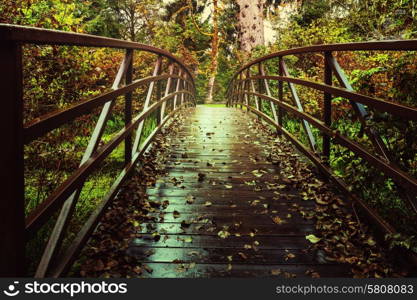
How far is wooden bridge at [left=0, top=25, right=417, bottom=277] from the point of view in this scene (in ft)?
6.43

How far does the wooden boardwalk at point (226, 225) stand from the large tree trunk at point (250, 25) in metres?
12.5

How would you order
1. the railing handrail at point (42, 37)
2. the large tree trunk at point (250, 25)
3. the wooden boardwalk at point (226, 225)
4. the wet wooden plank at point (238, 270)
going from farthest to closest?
the large tree trunk at point (250, 25) → the wooden boardwalk at point (226, 225) → the wet wooden plank at point (238, 270) → the railing handrail at point (42, 37)

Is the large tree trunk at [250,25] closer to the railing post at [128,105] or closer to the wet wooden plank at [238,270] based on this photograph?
the railing post at [128,105]

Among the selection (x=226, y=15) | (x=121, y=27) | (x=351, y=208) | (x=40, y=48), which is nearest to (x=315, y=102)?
(x=351, y=208)

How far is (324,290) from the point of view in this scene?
2.57 metres

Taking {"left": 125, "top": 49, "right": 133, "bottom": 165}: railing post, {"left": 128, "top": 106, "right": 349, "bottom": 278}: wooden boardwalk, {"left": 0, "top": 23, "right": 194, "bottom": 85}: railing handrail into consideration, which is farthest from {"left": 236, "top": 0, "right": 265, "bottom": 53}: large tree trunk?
{"left": 0, "top": 23, "right": 194, "bottom": 85}: railing handrail

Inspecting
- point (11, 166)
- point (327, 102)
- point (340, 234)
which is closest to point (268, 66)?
point (327, 102)

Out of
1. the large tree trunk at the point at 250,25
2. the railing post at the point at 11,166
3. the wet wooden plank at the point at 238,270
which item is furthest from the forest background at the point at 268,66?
the railing post at the point at 11,166

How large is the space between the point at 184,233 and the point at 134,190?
41.7 inches

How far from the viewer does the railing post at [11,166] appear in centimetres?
185

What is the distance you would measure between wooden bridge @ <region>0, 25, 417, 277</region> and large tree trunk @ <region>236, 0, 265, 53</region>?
12.3m

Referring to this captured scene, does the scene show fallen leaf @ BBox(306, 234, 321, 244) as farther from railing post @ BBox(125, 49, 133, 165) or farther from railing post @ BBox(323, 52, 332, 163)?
railing post @ BBox(125, 49, 133, 165)

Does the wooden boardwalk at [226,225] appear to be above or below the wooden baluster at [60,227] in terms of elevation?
below

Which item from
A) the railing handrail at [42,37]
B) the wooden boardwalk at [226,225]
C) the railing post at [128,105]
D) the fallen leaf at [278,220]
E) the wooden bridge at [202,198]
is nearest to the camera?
the railing handrail at [42,37]
